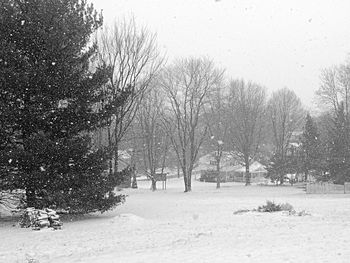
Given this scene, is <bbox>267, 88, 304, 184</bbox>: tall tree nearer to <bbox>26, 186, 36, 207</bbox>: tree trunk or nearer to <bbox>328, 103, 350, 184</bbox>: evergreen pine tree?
<bbox>328, 103, 350, 184</bbox>: evergreen pine tree

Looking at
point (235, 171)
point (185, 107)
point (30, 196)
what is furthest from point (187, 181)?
point (235, 171)

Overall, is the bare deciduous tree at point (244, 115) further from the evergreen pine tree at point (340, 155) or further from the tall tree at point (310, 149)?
the evergreen pine tree at point (340, 155)

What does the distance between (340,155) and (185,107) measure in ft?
49.7

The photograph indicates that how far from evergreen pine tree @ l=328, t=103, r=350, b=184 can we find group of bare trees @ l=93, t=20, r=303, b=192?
1254 cm

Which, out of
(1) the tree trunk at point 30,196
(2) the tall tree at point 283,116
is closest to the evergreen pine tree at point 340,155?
(2) the tall tree at point 283,116

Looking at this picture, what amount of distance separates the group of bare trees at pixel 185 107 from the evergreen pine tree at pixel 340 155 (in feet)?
41.1

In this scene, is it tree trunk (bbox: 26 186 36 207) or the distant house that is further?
the distant house

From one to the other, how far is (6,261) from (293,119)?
182 ft

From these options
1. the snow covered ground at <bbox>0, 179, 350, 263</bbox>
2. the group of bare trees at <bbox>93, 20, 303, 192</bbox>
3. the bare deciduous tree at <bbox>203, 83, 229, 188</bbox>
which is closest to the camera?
the snow covered ground at <bbox>0, 179, 350, 263</bbox>

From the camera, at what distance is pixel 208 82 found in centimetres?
4272

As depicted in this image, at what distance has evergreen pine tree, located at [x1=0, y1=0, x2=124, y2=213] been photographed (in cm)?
1688

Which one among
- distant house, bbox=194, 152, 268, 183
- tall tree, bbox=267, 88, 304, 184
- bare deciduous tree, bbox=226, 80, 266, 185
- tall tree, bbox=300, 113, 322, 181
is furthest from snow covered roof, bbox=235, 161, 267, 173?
tall tree, bbox=300, 113, 322, 181

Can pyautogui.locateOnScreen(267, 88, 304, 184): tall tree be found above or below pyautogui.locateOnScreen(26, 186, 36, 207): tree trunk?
above

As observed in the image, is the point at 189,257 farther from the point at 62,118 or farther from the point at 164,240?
the point at 62,118
